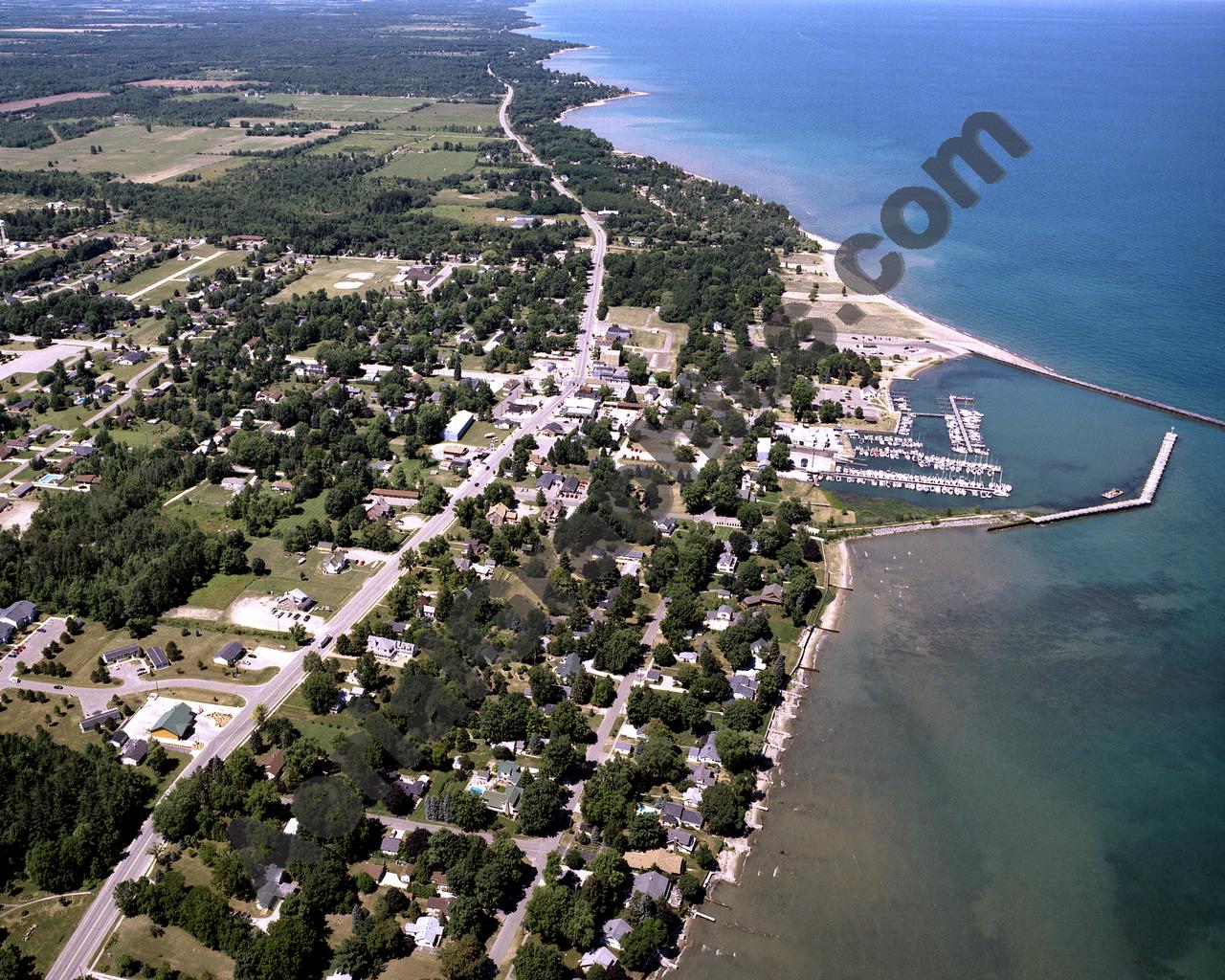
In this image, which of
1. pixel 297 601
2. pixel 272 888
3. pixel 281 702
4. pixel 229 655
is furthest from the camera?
pixel 297 601

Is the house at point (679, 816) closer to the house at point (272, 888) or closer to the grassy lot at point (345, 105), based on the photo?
the house at point (272, 888)

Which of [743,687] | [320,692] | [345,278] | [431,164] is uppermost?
[431,164]

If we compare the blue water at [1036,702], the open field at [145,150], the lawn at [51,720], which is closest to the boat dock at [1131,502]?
the blue water at [1036,702]

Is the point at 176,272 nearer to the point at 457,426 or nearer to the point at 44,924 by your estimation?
the point at 457,426

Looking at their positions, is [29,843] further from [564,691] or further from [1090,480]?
[1090,480]

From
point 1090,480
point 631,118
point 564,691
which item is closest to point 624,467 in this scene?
point 564,691

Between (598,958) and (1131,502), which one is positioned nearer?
(598,958)

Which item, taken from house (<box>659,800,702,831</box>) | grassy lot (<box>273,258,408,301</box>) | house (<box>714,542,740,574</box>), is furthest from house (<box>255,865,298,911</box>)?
grassy lot (<box>273,258,408,301</box>)

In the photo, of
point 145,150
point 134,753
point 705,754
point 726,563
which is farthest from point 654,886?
point 145,150

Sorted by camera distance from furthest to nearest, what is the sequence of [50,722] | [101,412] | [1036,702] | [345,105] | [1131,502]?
[345,105] < [101,412] < [1131,502] < [1036,702] < [50,722]
